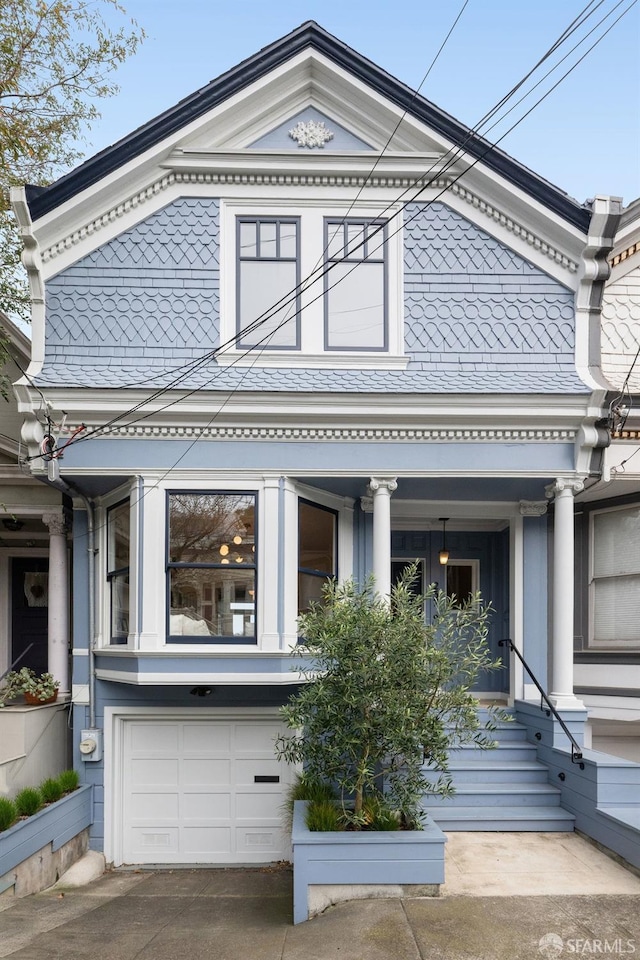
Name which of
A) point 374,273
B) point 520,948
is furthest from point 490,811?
point 374,273

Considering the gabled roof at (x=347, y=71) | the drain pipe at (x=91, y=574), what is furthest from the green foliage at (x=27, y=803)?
the gabled roof at (x=347, y=71)

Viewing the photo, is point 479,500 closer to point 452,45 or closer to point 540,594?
point 540,594

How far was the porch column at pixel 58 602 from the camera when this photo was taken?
9211mm

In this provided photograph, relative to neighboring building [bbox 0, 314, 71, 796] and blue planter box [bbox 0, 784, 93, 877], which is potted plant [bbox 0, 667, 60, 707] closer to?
neighboring building [bbox 0, 314, 71, 796]

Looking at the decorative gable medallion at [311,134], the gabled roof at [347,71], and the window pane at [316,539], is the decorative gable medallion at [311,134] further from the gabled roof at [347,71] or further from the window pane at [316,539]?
the window pane at [316,539]

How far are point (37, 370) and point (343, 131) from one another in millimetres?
4529

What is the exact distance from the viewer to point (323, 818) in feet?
20.8

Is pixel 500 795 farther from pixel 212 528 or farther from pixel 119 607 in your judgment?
pixel 119 607

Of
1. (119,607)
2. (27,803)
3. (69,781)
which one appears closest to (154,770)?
(69,781)

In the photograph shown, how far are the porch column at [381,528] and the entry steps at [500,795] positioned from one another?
78.1 inches

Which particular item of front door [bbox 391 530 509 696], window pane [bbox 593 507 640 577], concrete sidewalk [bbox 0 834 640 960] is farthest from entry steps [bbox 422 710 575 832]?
window pane [bbox 593 507 640 577]

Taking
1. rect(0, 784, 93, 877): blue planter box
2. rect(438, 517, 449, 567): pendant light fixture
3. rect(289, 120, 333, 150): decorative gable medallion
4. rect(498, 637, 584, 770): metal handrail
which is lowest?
rect(0, 784, 93, 877): blue planter box

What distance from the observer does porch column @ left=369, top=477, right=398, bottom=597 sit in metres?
8.39

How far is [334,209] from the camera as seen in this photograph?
28.5ft
